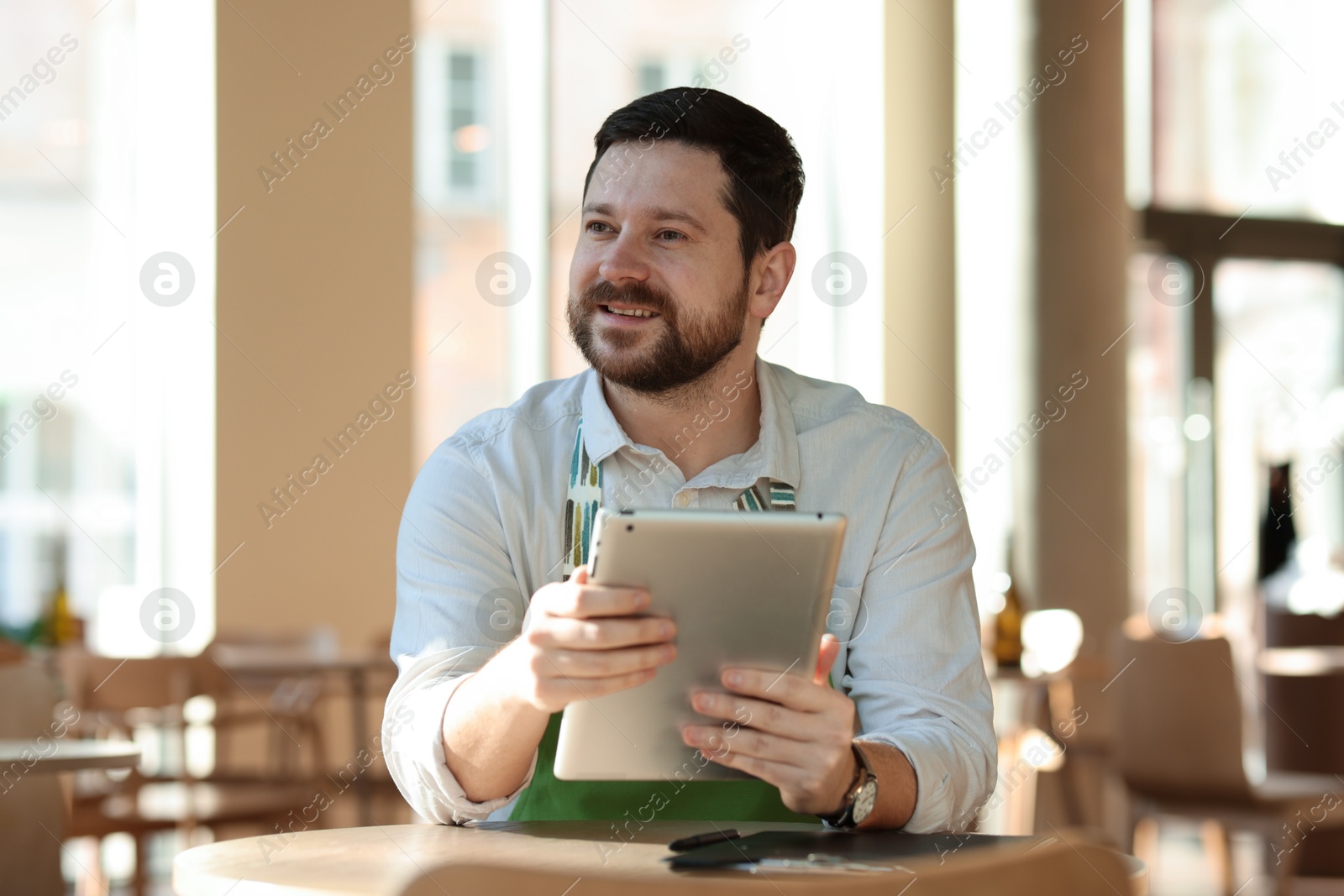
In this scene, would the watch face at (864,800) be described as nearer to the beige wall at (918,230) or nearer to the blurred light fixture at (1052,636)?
the blurred light fixture at (1052,636)

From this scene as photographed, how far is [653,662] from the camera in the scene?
1.21 meters

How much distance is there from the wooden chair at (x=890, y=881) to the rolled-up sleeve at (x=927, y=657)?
62 cm

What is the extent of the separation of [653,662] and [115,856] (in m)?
4.66

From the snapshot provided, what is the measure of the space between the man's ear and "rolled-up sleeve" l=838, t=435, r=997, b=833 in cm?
32

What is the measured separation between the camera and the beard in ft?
5.69

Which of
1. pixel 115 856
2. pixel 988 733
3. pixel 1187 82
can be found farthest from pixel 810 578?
pixel 1187 82

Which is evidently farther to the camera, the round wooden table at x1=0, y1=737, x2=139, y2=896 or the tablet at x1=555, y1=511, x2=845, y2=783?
the round wooden table at x1=0, y1=737, x2=139, y2=896

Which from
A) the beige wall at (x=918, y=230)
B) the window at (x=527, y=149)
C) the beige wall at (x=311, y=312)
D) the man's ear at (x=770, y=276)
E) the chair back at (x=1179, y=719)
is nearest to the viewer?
the man's ear at (x=770, y=276)

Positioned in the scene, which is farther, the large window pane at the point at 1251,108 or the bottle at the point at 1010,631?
the large window pane at the point at 1251,108

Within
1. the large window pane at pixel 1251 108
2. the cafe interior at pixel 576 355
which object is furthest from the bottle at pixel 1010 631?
the large window pane at pixel 1251 108

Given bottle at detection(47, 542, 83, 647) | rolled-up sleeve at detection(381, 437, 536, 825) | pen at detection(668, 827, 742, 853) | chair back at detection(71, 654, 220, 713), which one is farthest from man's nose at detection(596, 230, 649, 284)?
bottle at detection(47, 542, 83, 647)

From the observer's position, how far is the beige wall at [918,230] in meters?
6.79

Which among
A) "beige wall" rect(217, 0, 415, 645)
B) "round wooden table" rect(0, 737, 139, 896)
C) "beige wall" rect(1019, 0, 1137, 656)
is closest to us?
"round wooden table" rect(0, 737, 139, 896)

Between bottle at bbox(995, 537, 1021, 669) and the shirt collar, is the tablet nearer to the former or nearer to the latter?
the shirt collar
